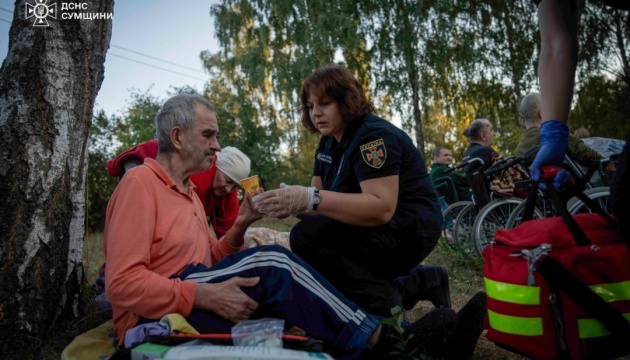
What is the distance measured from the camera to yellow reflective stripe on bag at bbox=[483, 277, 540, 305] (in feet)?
4.66

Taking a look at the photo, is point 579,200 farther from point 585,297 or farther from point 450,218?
point 585,297

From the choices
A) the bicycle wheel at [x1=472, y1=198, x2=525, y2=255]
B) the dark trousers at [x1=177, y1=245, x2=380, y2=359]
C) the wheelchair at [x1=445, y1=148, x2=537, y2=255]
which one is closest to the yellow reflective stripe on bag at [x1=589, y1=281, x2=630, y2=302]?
the dark trousers at [x1=177, y1=245, x2=380, y2=359]

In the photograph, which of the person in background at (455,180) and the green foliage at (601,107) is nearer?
the person in background at (455,180)

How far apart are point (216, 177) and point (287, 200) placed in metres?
1.40

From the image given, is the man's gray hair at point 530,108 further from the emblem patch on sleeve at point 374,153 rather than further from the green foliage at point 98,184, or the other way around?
the green foliage at point 98,184

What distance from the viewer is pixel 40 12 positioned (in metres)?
2.60

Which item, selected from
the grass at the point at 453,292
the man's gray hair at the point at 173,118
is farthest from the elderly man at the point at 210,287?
the grass at the point at 453,292

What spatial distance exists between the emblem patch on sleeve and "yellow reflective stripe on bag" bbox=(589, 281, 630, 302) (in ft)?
3.50

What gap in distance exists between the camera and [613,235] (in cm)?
146

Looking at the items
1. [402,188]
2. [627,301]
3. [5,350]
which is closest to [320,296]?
[402,188]

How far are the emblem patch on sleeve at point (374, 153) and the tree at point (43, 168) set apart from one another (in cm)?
161

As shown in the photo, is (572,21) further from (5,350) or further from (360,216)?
(5,350)

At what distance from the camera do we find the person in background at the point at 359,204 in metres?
2.19

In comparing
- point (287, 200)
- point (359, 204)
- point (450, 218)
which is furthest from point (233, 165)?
point (450, 218)
